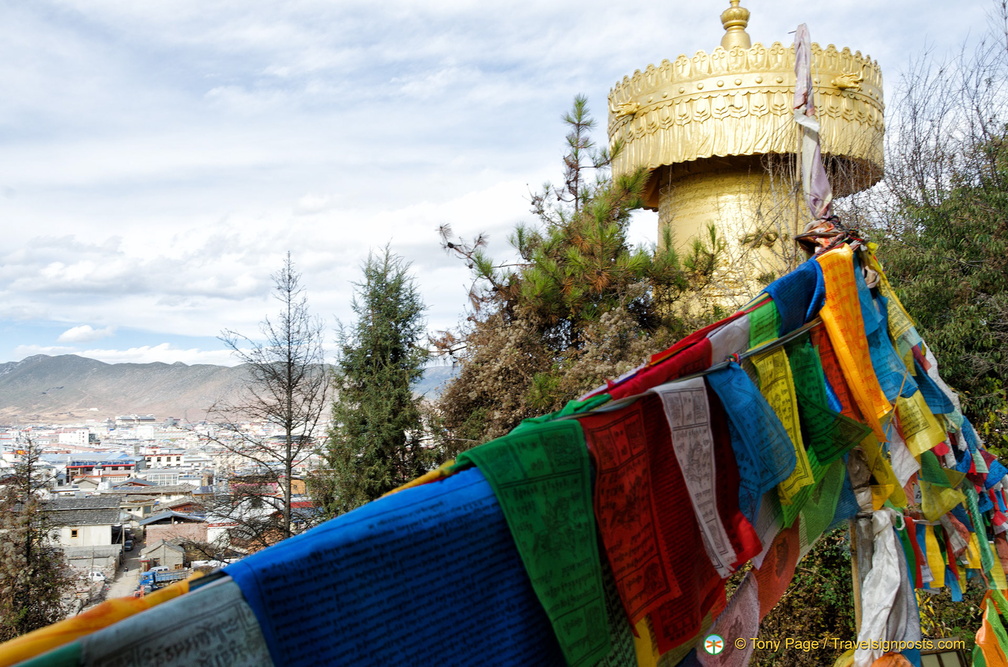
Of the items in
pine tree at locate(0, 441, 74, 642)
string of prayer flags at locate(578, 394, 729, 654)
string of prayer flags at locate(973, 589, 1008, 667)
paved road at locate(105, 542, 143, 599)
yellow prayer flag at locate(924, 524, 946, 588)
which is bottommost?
paved road at locate(105, 542, 143, 599)

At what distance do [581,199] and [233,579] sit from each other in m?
9.54

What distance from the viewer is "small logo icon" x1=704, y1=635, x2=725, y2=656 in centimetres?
229

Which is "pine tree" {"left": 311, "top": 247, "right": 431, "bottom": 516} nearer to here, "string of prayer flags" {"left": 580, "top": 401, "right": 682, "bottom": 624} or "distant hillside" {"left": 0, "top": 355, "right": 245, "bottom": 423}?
"string of prayer flags" {"left": 580, "top": 401, "right": 682, "bottom": 624}

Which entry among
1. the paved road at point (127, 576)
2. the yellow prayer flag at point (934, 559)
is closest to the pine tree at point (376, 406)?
the yellow prayer flag at point (934, 559)

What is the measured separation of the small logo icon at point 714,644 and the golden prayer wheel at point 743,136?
20.0ft

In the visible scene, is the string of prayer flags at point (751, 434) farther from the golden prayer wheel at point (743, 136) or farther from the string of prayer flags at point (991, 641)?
the golden prayer wheel at point (743, 136)

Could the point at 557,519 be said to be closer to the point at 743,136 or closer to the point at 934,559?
the point at 934,559

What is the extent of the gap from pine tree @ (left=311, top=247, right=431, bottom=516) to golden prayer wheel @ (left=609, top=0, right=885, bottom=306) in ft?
19.1

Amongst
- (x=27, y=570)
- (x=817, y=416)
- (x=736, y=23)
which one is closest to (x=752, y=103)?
(x=736, y=23)

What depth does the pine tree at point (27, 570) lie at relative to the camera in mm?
14969

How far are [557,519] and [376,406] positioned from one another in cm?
1282

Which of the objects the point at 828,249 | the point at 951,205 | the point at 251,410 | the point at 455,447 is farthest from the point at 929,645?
the point at 251,410

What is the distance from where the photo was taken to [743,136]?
8297mm

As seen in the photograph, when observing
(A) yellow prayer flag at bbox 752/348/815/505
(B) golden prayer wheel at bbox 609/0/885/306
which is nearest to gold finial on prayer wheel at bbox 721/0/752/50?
(B) golden prayer wheel at bbox 609/0/885/306
